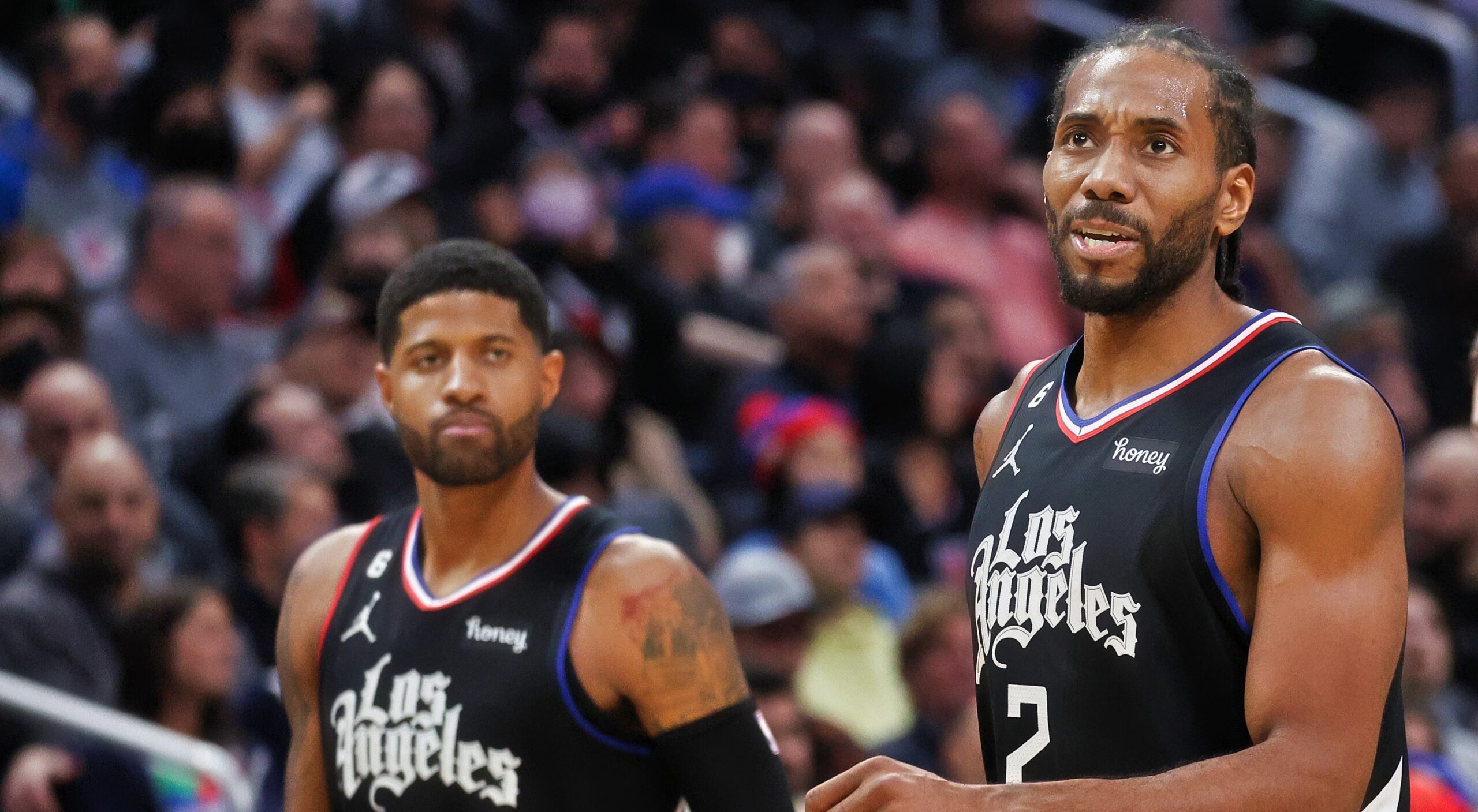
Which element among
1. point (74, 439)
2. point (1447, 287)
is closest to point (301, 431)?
point (74, 439)

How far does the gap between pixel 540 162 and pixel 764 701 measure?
11.0 ft

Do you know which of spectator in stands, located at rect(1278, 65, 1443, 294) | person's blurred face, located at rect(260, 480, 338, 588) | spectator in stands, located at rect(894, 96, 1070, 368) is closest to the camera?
person's blurred face, located at rect(260, 480, 338, 588)

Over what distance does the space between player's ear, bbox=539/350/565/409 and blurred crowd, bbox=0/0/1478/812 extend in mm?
2061

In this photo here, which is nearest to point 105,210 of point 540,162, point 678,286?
point 540,162

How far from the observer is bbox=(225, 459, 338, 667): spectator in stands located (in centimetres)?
632

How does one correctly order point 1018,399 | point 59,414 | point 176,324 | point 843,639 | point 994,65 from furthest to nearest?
point 994,65 → point 176,324 → point 843,639 → point 59,414 → point 1018,399

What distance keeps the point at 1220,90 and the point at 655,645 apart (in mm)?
1626

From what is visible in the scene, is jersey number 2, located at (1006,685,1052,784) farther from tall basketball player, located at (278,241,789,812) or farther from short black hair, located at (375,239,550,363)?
short black hair, located at (375,239,550,363)

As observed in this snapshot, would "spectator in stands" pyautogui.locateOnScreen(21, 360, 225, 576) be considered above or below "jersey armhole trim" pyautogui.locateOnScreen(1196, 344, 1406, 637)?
above

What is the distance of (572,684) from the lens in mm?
3852

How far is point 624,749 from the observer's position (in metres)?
3.87

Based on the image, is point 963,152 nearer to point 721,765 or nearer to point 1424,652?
point 1424,652

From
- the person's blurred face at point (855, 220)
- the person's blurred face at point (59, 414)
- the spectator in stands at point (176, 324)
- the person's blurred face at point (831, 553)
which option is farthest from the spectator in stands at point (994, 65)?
the person's blurred face at point (59, 414)

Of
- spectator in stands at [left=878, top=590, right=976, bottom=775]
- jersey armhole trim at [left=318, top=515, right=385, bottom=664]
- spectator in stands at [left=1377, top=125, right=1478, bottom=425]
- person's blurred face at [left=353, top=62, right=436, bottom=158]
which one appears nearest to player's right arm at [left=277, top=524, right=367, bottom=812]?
jersey armhole trim at [left=318, top=515, right=385, bottom=664]
